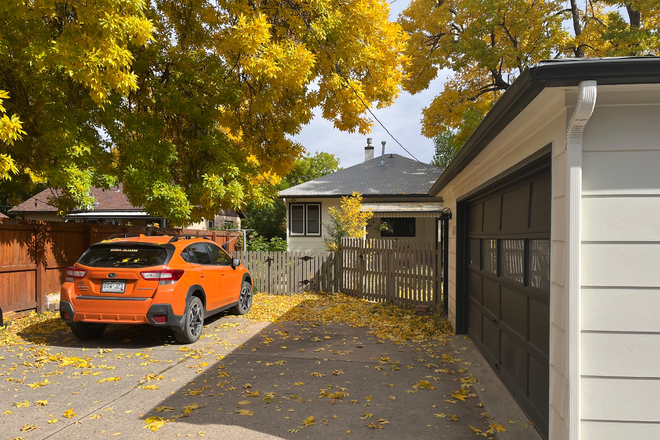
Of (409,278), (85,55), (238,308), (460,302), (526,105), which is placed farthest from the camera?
(409,278)

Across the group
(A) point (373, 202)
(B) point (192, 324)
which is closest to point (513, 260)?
(B) point (192, 324)

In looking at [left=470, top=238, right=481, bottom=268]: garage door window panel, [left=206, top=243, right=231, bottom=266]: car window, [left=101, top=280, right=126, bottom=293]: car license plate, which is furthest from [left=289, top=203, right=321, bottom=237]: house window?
[left=101, top=280, right=126, bottom=293]: car license plate

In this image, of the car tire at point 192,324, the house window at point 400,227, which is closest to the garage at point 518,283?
the car tire at point 192,324

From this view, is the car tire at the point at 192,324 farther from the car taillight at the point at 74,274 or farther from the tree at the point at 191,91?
the tree at the point at 191,91

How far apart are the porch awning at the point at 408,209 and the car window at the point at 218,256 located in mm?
9213

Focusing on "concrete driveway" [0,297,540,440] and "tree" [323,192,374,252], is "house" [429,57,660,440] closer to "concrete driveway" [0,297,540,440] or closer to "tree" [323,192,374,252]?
"concrete driveway" [0,297,540,440]

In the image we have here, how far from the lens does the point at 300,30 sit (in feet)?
31.5

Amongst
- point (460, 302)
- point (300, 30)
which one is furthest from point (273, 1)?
point (460, 302)

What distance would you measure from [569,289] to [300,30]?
27.9 feet

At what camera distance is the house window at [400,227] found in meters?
20.4

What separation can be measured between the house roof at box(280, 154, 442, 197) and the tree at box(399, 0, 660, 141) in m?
2.52

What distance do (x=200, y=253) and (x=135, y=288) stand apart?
1.51 m

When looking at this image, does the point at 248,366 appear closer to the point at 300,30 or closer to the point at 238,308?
→ the point at 238,308

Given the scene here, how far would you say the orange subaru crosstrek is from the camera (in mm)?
6293
